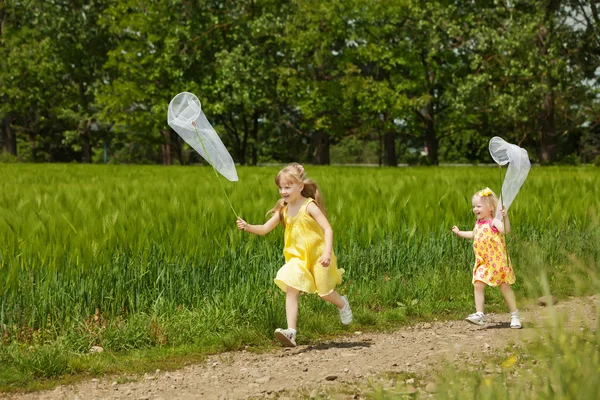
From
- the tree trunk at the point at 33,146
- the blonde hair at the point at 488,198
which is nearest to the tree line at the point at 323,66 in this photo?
the tree trunk at the point at 33,146

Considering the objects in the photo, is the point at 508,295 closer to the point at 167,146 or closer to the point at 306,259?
the point at 306,259

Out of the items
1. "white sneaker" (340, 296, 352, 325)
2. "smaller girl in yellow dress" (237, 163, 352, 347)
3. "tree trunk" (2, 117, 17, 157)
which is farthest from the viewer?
"tree trunk" (2, 117, 17, 157)

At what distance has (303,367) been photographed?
17.4 ft

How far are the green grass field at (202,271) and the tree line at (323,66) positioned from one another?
23581mm

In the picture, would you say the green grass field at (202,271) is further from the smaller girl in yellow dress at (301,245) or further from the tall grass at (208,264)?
the smaller girl in yellow dress at (301,245)

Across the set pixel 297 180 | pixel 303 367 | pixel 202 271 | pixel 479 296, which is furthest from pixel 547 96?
pixel 303 367

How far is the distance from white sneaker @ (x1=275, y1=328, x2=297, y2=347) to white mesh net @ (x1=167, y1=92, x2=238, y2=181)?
3.48ft

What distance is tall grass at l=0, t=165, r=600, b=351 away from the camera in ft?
19.8

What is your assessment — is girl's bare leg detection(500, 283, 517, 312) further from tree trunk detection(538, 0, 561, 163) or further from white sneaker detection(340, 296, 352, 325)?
tree trunk detection(538, 0, 561, 163)

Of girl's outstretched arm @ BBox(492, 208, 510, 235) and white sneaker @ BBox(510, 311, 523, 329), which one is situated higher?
girl's outstretched arm @ BBox(492, 208, 510, 235)

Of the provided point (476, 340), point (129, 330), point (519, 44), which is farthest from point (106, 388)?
point (519, 44)

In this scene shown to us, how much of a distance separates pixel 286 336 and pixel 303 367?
0.44 m

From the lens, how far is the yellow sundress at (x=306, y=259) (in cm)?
572

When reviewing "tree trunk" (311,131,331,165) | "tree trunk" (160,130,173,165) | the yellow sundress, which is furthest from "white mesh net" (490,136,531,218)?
"tree trunk" (160,130,173,165)
